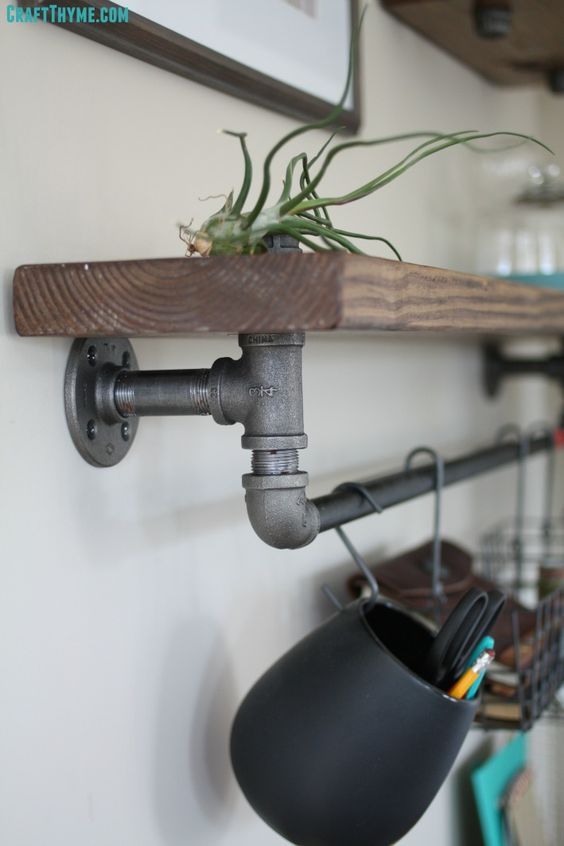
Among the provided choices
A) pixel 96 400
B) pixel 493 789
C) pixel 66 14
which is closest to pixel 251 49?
pixel 66 14

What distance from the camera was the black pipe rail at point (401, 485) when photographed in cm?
77

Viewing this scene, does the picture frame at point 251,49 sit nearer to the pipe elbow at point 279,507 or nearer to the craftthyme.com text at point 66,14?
the craftthyme.com text at point 66,14

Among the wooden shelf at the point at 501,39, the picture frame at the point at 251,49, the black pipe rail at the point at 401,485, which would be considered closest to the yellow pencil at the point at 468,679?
the black pipe rail at the point at 401,485

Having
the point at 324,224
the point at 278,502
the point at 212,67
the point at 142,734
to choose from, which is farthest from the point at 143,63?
the point at 142,734

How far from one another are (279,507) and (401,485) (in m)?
0.27

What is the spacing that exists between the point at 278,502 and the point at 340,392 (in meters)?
0.42

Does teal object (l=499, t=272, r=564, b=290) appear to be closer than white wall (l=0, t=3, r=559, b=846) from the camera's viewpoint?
No

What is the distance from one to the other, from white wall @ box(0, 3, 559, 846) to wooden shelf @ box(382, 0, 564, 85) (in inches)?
9.6

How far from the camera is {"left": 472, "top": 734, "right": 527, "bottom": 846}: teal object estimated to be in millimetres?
1256

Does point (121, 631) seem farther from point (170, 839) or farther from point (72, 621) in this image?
point (170, 839)

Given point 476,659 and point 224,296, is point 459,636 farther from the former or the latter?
point 224,296

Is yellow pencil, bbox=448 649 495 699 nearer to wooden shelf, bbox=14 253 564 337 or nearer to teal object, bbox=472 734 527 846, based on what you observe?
wooden shelf, bbox=14 253 564 337

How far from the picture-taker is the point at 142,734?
0.74 meters

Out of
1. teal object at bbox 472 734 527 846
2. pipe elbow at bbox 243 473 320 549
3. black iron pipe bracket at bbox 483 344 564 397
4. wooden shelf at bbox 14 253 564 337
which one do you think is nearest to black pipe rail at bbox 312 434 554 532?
pipe elbow at bbox 243 473 320 549
